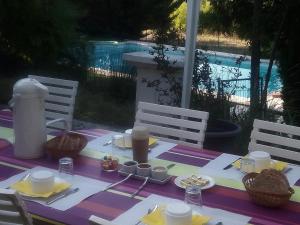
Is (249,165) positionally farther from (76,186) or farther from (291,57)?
(291,57)

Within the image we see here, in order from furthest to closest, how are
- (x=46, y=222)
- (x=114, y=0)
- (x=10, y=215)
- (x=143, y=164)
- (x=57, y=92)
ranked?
(x=114, y=0) → (x=57, y=92) → (x=143, y=164) → (x=46, y=222) → (x=10, y=215)

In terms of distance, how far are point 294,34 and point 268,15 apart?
395 mm

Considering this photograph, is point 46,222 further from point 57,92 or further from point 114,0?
point 114,0

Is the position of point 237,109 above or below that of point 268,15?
below

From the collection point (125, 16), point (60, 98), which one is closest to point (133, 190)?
point (60, 98)

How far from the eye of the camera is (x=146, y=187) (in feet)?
6.08

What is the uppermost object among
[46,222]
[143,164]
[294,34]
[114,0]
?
[114,0]

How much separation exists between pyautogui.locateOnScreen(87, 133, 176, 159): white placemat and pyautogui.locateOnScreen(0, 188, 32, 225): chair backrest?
0.81 metres

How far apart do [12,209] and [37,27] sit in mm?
4569

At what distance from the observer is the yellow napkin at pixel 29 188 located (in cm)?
174

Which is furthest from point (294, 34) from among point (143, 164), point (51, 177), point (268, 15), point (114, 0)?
point (114, 0)

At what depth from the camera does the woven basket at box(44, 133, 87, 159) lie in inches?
Result: 83.0

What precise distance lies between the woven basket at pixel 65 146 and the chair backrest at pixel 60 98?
Answer: 895 mm

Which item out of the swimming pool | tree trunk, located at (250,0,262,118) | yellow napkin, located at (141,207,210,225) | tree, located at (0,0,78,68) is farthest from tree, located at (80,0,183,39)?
yellow napkin, located at (141,207,210,225)
